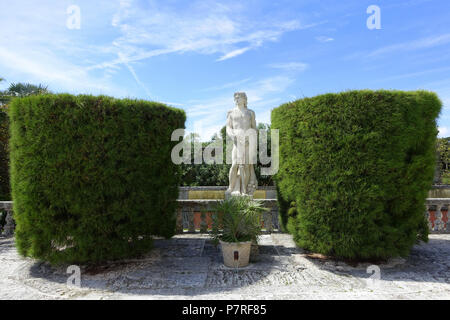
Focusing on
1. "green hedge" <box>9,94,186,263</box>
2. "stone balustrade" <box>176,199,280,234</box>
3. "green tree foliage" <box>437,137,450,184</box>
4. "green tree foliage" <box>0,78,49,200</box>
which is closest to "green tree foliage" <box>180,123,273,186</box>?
"green tree foliage" <box>0,78,49,200</box>

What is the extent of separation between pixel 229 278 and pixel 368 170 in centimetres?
293

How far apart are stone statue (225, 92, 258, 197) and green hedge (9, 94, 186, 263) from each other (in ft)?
6.37

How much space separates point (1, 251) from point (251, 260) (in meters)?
5.47

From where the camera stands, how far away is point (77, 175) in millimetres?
3980

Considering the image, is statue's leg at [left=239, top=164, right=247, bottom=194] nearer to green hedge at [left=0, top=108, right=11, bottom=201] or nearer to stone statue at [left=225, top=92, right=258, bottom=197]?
stone statue at [left=225, top=92, right=258, bottom=197]

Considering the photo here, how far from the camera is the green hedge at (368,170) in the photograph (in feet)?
13.5

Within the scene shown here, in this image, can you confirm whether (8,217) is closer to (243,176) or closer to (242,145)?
(243,176)

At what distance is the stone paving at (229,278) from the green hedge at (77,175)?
0.40 metres

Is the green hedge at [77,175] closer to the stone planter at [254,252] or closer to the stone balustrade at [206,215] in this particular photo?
the stone balustrade at [206,215]

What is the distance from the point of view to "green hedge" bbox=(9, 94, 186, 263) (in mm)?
3977

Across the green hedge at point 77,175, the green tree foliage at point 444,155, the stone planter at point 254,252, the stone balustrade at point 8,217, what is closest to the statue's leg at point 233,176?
the stone planter at point 254,252

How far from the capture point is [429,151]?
427cm
